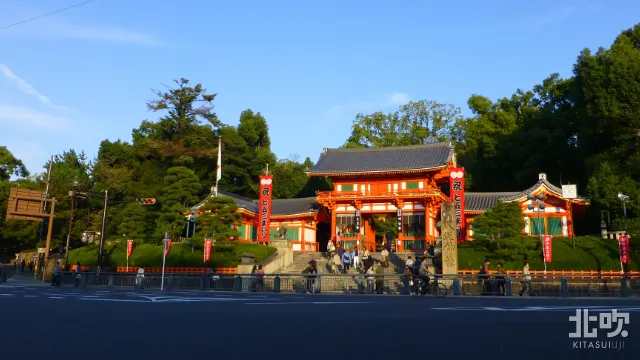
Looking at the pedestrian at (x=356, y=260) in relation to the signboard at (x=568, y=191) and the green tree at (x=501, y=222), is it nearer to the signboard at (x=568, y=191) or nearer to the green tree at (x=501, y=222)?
the green tree at (x=501, y=222)

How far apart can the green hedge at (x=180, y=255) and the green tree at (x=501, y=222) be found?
1349 centimetres

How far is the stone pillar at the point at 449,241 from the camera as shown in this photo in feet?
73.3

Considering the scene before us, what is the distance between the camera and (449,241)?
22.5m

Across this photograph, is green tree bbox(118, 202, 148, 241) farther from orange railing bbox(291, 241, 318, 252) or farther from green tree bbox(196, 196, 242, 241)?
orange railing bbox(291, 241, 318, 252)

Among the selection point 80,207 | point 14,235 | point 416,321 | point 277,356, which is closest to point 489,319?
point 416,321

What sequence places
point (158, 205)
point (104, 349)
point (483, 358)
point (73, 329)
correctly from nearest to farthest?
point (483, 358) → point (104, 349) → point (73, 329) → point (158, 205)

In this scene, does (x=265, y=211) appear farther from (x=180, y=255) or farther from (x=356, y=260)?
(x=356, y=260)

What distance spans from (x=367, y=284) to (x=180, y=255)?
16926mm

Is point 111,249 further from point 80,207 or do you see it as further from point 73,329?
point 73,329

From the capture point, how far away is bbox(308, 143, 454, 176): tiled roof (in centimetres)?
3925

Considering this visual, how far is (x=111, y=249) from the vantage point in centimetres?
3691

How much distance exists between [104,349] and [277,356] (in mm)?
1921

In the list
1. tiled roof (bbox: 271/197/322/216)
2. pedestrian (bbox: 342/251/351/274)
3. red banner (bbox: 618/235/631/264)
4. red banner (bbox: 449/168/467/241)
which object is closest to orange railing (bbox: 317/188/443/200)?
tiled roof (bbox: 271/197/322/216)

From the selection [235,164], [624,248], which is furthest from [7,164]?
[624,248]
